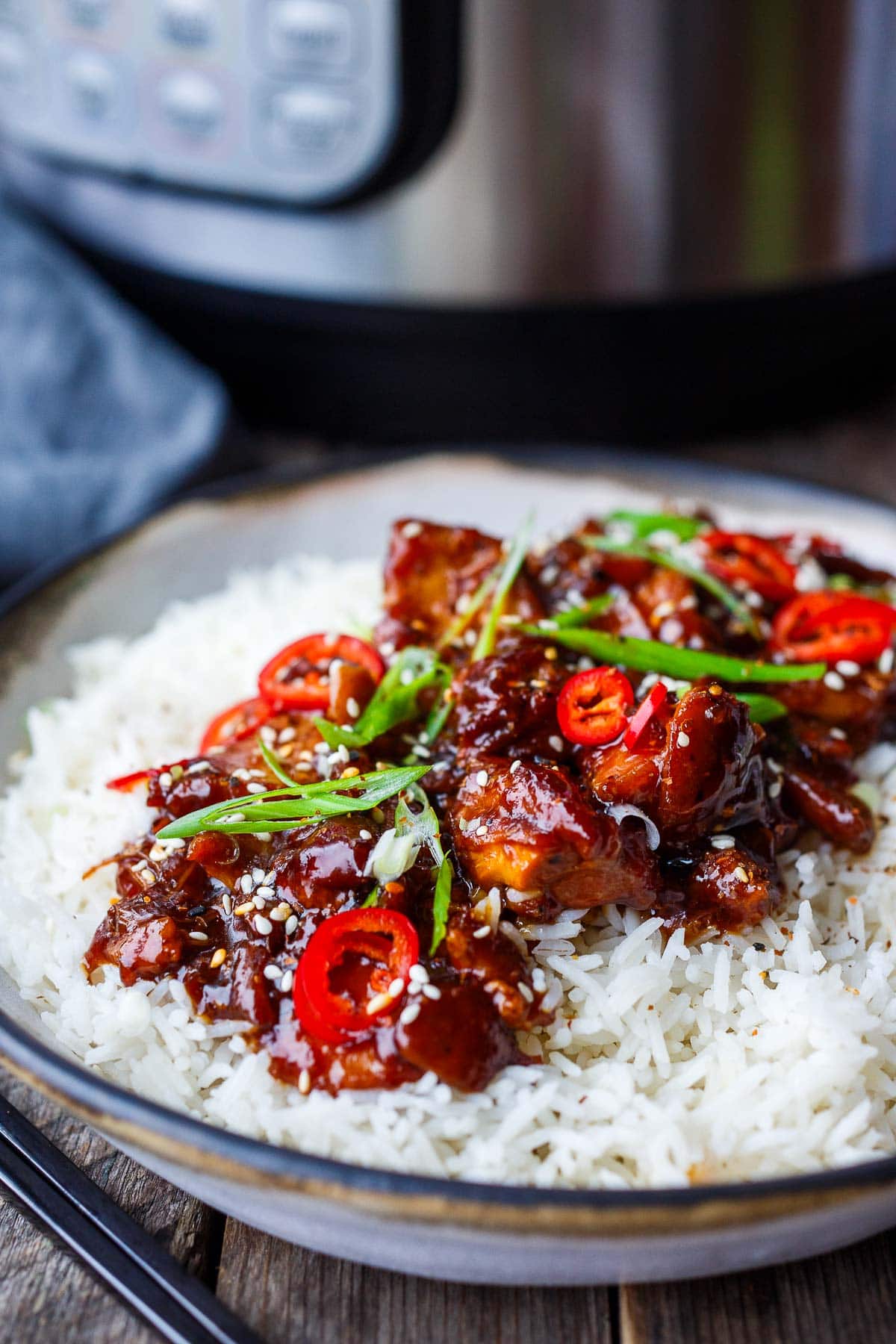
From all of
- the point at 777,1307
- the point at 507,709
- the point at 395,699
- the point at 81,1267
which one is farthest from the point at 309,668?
the point at 777,1307

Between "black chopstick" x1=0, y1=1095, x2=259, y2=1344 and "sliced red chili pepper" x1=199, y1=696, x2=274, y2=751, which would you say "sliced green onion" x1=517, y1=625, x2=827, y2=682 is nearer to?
"sliced red chili pepper" x1=199, y1=696, x2=274, y2=751

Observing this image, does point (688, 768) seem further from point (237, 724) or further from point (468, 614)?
point (237, 724)

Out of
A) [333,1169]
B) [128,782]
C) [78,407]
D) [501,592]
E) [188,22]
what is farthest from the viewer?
[78,407]

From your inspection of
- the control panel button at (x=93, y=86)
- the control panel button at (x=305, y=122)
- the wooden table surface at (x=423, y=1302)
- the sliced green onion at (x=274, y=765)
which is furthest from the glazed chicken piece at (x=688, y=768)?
the control panel button at (x=93, y=86)

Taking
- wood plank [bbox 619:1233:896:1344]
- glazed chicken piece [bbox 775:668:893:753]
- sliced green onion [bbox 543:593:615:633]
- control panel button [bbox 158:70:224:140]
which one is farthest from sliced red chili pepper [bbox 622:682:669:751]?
control panel button [bbox 158:70:224:140]

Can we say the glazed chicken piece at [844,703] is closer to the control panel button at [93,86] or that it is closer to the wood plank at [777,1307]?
the wood plank at [777,1307]

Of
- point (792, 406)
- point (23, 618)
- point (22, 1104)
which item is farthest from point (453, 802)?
point (792, 406)

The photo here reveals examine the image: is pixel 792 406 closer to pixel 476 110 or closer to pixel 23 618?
pixel 476 110
